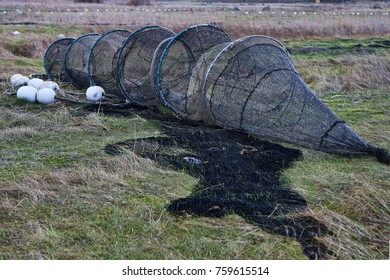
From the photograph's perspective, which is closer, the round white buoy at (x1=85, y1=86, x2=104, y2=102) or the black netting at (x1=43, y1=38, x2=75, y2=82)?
the round white buoy at (x1=85, y1=86, x2=104, y2=102)

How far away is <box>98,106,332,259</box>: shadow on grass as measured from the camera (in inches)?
166

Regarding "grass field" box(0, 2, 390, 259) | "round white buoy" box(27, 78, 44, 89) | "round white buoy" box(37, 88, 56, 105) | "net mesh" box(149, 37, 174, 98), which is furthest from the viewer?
"round white buoy" box(27, 78, 44, 89)

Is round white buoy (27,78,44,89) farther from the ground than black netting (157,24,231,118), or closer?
closer

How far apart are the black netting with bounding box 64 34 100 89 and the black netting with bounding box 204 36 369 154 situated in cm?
385

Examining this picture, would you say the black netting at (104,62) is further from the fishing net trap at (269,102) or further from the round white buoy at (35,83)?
the fishing net trap at (269,102)

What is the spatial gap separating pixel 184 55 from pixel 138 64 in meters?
1.12

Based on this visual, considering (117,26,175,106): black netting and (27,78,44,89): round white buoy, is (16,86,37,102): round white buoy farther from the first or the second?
(117,26,175,106): black netting

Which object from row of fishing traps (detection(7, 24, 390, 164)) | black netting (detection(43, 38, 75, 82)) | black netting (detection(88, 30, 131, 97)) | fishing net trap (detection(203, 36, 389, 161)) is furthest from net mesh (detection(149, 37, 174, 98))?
black netting (detection(43, 38, 75, 82))

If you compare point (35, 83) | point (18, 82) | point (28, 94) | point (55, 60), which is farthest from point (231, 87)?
point (55, 60)

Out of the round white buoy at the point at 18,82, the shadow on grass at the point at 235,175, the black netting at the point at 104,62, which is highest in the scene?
the black netting at the point at 104,62

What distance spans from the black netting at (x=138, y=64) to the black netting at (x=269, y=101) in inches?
71.6

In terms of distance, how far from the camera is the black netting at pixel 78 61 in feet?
31.6

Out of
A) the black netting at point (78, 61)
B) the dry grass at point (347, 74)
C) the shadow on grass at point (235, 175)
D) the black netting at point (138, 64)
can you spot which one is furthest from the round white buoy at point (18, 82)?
the dry grass at point (347, 74)

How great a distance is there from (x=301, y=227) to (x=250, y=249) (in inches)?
22.0
